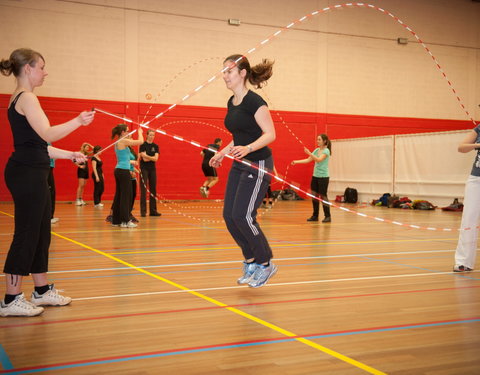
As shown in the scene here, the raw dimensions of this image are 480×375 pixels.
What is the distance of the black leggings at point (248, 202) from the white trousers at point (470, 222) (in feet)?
7.01

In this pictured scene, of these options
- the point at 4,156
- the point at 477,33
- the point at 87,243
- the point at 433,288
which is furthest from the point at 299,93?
the point at 433,288

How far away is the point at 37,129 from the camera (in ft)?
11.7

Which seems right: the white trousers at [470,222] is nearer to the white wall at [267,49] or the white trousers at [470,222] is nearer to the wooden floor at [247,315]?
the wooden floor at [247,315]

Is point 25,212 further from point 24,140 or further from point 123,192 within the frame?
point 123,192

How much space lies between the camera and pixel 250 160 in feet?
14.8

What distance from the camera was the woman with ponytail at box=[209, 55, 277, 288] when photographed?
14.3ft

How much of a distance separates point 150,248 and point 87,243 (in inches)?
39.0

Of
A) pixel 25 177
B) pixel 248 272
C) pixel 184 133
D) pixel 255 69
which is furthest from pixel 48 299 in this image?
pixel 184 133

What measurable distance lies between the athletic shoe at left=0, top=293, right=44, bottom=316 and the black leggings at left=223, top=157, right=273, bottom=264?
1589mm

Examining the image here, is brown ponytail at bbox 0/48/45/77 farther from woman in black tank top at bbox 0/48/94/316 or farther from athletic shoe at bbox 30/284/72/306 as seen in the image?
athletic shoe at bbox 30/284/72/306

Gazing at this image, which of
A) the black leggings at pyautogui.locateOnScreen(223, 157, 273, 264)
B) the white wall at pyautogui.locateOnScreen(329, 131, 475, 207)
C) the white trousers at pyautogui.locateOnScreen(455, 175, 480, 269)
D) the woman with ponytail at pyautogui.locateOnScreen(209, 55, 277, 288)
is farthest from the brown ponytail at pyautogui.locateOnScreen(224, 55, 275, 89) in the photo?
the white wall at pyautogui.locateOnScreen(329, 131, 475, 207)

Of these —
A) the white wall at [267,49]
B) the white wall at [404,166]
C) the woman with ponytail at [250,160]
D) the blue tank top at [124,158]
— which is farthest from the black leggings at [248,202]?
the white wall at [267,49]

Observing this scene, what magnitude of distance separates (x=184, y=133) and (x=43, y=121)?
14.8 m

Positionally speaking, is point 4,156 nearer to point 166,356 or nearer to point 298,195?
point 298,195
